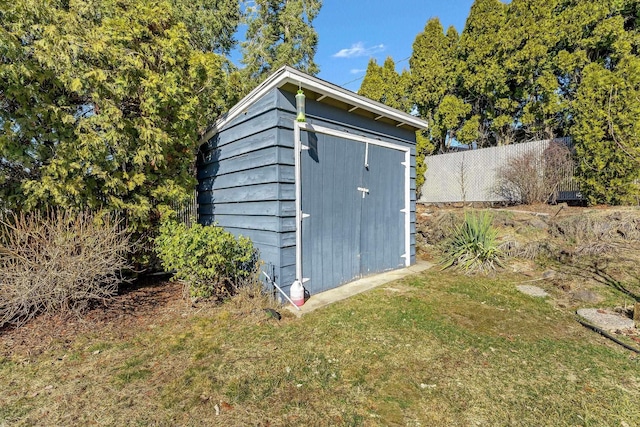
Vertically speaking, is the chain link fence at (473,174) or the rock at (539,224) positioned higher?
the chain link fence at (473,174)

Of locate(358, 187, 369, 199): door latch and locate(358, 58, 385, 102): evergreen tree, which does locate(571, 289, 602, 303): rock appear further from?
locate(358, 58, 385, 102): evergreen tree

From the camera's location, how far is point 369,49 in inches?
549

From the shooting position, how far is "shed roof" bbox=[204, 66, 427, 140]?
3.24 meters

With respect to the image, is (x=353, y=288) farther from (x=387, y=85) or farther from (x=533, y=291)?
(x=387, y=85)

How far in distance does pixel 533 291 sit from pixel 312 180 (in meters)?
3.21

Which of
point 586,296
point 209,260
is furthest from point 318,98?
point 586,296

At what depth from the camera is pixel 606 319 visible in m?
2.90

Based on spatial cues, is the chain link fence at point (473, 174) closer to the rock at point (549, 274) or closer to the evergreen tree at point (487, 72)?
the evergreen tree at point (487, 72)

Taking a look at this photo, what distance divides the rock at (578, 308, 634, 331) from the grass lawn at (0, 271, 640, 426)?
22cm

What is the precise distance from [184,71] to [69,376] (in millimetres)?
3752

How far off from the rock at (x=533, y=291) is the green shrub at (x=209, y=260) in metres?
3.52

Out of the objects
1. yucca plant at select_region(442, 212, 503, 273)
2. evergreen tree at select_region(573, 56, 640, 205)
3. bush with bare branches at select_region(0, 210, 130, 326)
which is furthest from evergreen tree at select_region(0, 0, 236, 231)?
evergreen tree at select_region(573, 56, 640, 205)

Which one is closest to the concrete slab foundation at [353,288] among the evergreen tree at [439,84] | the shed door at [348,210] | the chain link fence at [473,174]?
the shed door at [348,210]

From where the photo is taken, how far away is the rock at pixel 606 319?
2.74m
